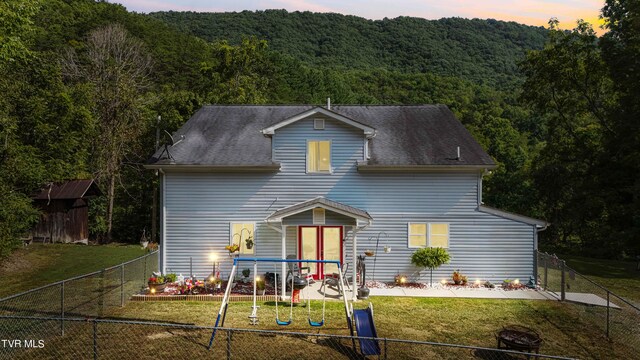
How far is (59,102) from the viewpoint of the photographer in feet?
98.8

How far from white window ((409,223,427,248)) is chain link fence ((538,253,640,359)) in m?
4.57

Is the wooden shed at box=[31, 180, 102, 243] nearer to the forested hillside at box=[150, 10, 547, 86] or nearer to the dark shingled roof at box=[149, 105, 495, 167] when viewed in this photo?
the dark shingled roof at box=[149, 105, 495, 167]

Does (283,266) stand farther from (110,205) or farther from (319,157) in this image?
(110,205)

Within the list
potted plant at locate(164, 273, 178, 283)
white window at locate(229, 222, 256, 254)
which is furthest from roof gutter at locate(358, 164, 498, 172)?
potted plant at locate(164, 273, 178, 283)

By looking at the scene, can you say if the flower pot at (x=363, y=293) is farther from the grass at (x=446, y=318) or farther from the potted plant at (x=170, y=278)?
the potted plant at (x=170, y=278)

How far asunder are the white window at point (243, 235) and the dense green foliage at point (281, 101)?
1125 cm

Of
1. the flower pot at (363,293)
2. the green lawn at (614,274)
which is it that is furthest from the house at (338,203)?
the green lawn at (614,274)

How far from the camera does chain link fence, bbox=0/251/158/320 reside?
13.9 meters

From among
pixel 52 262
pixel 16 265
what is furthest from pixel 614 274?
pixel 16 265

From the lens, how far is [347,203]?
1894cm

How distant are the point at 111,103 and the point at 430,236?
26.4 metres

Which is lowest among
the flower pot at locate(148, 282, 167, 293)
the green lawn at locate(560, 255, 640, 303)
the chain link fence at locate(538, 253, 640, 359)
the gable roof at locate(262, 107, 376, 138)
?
the green lawn at locate(560, 255, 640, 303)

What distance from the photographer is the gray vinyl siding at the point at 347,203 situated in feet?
61.3

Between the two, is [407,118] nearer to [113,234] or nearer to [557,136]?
[557,136]
